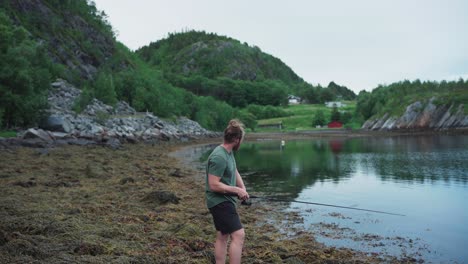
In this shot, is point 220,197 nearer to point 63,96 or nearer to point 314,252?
point 314,252

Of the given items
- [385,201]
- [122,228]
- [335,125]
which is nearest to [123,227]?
[122,228]

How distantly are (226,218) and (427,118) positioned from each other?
396ft

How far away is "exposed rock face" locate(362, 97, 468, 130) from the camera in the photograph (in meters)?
103

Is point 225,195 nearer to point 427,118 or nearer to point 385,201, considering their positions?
point 385,201

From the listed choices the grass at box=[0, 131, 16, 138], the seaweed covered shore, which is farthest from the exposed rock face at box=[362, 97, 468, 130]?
the seaweed covered shore

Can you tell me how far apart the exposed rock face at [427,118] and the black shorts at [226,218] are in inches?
4183

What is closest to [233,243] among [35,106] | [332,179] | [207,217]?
[207,217]

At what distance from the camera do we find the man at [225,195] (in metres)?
6.76

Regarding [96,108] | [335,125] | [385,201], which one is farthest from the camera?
[335,125]

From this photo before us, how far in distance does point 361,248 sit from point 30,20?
317ft

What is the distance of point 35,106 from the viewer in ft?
150

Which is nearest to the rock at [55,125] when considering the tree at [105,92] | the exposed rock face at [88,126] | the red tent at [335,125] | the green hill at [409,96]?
the exposed rock face at [88,126]

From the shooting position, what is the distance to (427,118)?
11431 centimetres

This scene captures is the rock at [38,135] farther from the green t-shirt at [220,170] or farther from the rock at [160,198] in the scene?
the green t-shirt at [220,170]
